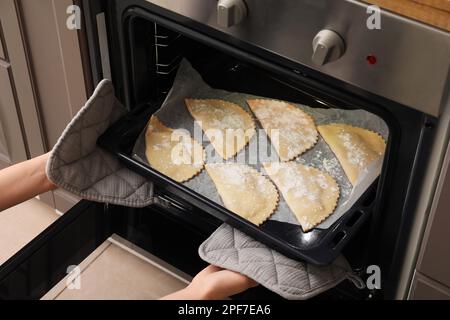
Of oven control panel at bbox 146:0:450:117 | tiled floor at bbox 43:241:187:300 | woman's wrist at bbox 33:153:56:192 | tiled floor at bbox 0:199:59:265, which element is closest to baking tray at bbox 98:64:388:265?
woman's wrist at bbox 33:153:56:192

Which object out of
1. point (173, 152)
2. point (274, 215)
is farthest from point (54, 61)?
point (274, 215)

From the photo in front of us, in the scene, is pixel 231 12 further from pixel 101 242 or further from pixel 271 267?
pixel 101 242

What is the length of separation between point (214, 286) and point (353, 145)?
0.41 m

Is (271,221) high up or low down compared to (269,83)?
down

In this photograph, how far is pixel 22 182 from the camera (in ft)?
3.85

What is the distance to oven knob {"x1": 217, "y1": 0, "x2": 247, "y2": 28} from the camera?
1.00m

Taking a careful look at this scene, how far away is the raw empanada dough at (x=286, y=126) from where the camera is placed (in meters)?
1.31

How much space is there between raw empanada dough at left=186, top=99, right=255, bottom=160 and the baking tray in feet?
0.27

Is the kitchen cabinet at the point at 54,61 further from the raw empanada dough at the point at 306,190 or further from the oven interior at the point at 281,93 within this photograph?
the raw empanada dough at the point at 306,190

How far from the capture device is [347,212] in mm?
1116

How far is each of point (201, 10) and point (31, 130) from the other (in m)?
0.63

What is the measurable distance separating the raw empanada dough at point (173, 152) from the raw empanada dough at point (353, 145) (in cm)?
25

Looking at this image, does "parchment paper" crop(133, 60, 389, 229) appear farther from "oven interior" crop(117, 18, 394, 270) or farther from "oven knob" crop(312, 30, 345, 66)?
"oven knob" crop(312, 30, 345, 66)
